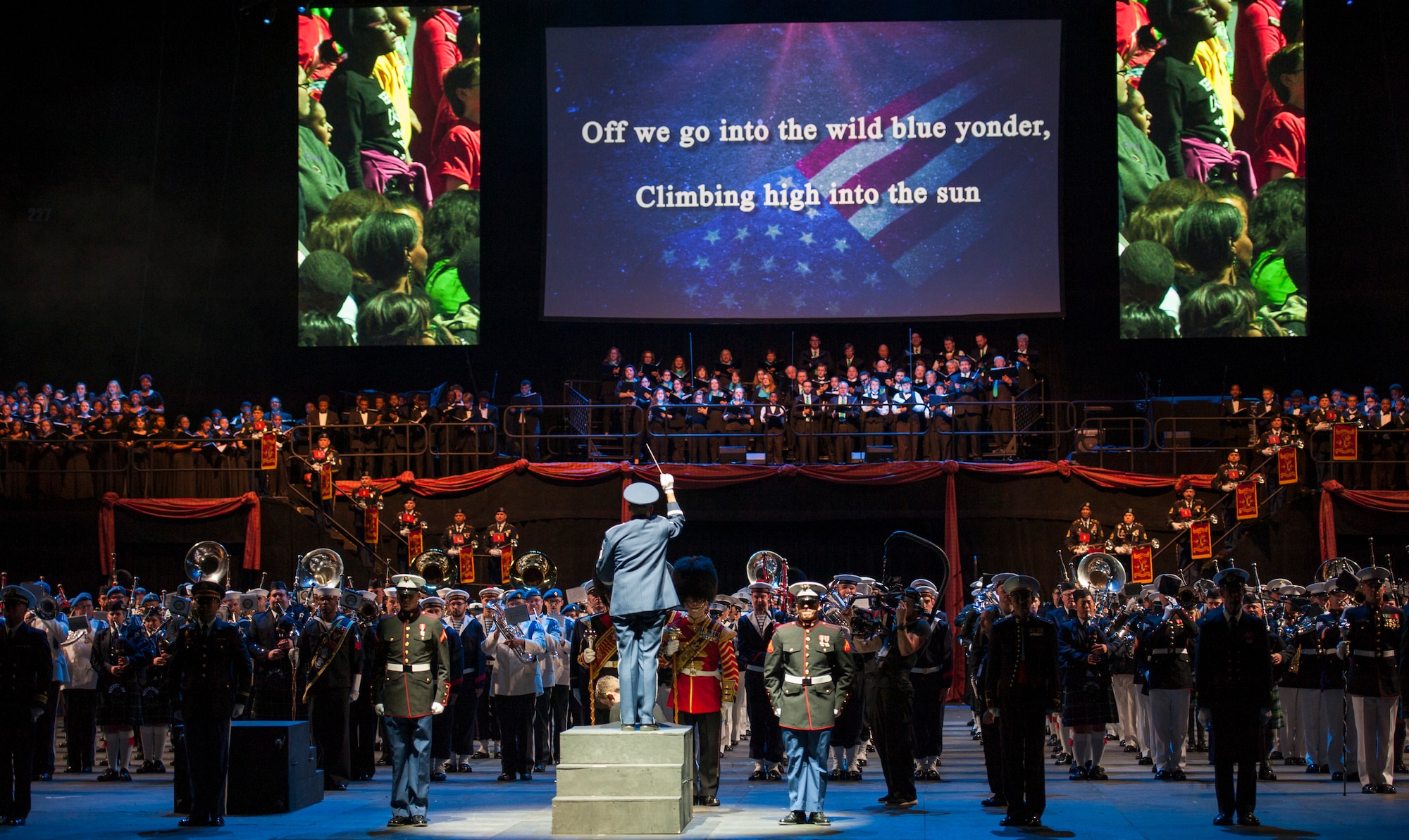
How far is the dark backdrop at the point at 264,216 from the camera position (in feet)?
83.9

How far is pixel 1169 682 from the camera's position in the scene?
42.2 ft

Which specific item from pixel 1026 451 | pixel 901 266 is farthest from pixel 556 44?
pixel 1026 451

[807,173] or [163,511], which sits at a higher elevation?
[807,173]

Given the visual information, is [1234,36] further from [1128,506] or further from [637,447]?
[637,447]

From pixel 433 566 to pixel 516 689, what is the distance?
7226 mm

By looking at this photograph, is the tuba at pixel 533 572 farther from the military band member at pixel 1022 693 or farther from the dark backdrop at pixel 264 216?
the military band member at pixel 1022 693

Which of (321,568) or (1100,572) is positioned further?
(321,568)

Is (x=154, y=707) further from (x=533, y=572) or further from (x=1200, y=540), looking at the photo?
(x=1200, y=540)

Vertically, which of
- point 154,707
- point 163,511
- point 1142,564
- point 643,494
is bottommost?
point 154,707

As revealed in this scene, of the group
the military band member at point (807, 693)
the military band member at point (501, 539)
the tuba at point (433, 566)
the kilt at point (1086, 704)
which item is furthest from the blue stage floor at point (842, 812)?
the military band member at point (501, 539)

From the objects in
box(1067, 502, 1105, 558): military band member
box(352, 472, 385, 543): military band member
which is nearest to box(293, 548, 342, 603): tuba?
box(352, 472, 385, 543): military band member

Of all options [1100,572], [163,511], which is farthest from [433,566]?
[1100,572]

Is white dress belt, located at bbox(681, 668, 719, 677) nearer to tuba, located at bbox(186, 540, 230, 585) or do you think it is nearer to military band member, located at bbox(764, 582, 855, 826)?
military band member, located at bbox(764, 582, 855, 826)

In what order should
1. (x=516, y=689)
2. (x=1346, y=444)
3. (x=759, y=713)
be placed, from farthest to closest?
(x=1346, y=444) → (x=516, y=689) → (x=759, y=713)
